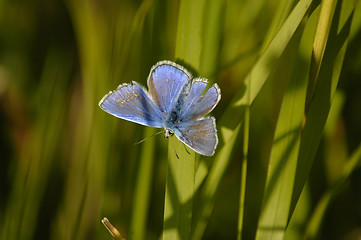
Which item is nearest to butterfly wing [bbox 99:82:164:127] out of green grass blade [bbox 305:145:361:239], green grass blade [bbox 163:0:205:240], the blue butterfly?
the blue butterfly

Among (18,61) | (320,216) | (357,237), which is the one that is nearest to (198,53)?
(320,216)

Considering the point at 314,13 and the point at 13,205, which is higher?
the point at 314,13

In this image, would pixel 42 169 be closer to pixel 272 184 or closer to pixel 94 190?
pixel 94 190

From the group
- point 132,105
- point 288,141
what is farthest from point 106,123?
point 288,141

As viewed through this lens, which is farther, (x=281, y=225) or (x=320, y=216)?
(x=320, y=216)

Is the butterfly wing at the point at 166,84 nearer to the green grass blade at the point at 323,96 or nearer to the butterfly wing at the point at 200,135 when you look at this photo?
the butterfly wing at the point at 200,135

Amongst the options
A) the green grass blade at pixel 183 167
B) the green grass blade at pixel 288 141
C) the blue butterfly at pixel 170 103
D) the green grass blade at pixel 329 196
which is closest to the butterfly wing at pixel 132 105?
the blue butterfly at pixel 170 103

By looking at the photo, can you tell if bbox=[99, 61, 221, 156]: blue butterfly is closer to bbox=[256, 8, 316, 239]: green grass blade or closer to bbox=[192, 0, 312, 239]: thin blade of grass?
bbox=[192, 0, 312, 239]: thin blade of grass

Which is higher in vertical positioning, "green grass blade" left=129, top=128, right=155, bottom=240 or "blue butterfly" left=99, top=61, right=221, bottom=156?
"blue butterfly" left=99, top=61, right=221, bottom=156
